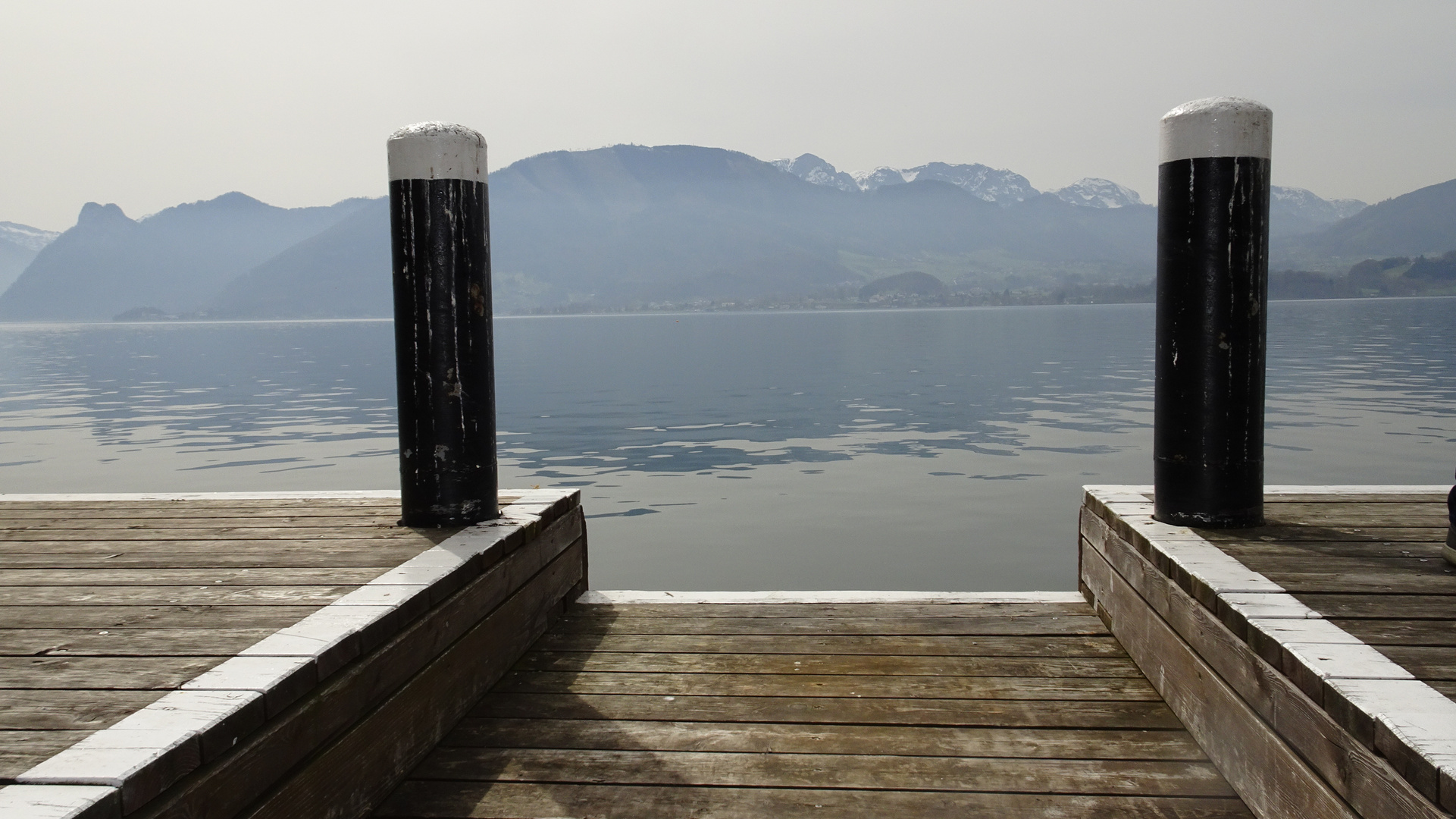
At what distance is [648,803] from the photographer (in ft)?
11.5

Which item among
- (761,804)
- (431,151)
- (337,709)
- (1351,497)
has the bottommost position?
(761,804)

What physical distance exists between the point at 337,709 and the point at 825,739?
1820mm

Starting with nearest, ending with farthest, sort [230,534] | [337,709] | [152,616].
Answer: [337,709] → [152,616] → [230,534]

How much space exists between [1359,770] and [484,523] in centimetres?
366

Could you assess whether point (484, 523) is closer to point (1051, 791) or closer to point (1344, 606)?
point (1051, 791)

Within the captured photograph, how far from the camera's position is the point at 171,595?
388 centimetres

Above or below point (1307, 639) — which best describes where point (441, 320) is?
above

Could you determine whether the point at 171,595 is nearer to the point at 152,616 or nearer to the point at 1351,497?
the point at 152,616

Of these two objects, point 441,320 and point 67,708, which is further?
point 441,320

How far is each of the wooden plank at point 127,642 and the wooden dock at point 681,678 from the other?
2 cm

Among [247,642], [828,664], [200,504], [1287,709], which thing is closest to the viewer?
[1287,709]

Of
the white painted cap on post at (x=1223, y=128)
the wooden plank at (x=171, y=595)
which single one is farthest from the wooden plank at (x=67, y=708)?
the white painted cap on post at (x=1223, y=128)

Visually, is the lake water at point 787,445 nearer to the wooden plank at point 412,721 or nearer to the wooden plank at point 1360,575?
the wooden plank at point 412,721

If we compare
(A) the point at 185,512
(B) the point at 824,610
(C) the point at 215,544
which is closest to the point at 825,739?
(B) the point at 824,610
